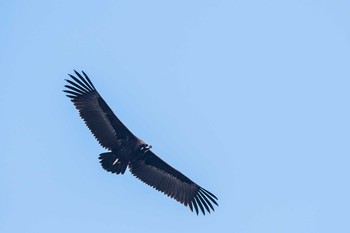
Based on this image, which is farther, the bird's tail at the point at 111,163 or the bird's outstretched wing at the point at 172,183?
the bird's outstretched wing at the point at 172,183

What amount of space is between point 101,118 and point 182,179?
3.85 metres

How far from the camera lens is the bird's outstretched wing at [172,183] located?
27656 millimetres

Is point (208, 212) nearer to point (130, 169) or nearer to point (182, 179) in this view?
point (182, 179)

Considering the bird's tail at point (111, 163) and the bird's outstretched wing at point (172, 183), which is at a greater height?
the bird's outstretched wing at point (172, 183)

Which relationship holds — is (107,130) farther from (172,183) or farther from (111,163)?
(172,183)

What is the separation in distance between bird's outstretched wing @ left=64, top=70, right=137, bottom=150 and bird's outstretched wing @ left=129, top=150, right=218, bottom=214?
1550 millimetres

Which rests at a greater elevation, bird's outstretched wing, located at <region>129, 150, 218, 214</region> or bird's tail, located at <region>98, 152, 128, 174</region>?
bird's outstretched wing, located at <region>129, 150, 218, 214</region>

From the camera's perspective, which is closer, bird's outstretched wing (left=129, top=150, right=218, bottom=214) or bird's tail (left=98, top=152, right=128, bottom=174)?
bird's tail (left=98, top=152, right=128, bottom=174)

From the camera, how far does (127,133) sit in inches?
1046

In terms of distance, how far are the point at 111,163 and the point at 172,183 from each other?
2850 mm

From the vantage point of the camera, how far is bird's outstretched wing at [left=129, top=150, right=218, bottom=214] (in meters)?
27.7

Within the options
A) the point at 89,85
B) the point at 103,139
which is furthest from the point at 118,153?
the point at 89,85

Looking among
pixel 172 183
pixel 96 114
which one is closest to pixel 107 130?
pixel 96 114

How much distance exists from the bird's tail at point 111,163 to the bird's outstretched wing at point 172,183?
1106 millimetres
